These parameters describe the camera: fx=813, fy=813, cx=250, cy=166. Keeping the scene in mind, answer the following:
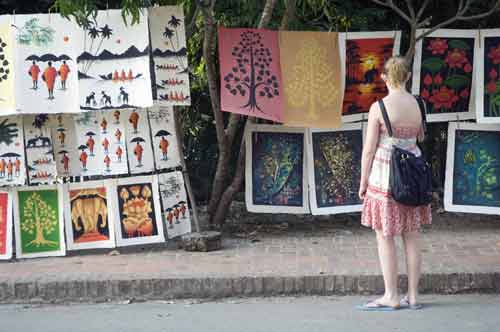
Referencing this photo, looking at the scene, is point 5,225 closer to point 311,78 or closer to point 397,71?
point 311,78

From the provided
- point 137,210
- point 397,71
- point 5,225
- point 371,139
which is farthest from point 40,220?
point 397,71

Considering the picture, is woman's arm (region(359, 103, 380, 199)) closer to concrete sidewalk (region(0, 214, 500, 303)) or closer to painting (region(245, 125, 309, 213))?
concrete sidewalk (region(0, 214, 500, 303))

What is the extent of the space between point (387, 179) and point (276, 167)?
2589 millimetres

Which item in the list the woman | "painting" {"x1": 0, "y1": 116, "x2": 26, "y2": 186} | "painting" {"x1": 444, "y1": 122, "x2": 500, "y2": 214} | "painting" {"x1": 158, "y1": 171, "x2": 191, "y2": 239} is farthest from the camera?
"painting" {"x1": 444, "y1": 122, "x2": 500, "y2": 214}

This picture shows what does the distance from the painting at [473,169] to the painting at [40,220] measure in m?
3.74

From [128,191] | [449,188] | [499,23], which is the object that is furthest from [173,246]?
[499,23]

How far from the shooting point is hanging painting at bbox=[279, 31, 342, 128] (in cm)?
755

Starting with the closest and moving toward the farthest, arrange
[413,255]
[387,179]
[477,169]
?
[387,179] → [413,255] → [477,169]

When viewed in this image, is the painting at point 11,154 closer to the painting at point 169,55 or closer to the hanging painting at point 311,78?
the painting at point 169,55

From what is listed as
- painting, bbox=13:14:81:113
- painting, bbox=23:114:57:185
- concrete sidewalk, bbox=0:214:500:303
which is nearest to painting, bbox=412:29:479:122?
concrete sidewalk, bbox=0:214:500:303

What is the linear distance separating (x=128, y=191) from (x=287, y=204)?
64.9 inches

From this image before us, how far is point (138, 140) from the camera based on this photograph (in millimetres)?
7344

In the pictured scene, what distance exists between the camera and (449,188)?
8070mm

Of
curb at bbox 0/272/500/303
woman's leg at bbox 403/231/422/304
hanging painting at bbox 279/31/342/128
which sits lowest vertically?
curb at bbox 0/272/500/303
